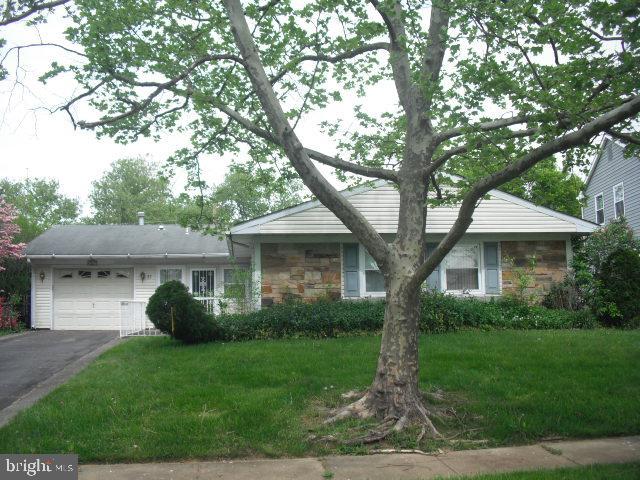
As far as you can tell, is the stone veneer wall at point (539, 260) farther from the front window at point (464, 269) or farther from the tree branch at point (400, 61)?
the tree branch at point (400, 61)

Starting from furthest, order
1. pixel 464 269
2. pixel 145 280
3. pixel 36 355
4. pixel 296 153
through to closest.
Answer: pixel 145 280, pixel 464 269, pixel 36 355, pixel 296 153

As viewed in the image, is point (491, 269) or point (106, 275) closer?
point (491, 269)

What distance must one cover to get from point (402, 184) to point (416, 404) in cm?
266

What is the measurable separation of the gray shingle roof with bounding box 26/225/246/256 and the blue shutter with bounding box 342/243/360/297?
470 centimetres

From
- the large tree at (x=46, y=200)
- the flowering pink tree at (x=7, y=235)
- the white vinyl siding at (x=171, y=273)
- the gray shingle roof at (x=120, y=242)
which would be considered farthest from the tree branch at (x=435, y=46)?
the large tree at (x=46, y=200)

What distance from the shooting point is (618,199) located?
23.3 m

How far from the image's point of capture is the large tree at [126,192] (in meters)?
45.6

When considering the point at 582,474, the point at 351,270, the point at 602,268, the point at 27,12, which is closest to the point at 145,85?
the point at 27,12

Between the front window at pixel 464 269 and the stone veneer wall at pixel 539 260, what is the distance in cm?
73

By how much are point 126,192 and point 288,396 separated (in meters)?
42.3

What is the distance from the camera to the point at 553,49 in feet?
21.6

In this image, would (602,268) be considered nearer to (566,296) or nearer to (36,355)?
(566,296)

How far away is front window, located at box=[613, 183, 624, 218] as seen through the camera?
2300cm

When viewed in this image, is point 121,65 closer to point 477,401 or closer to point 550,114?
point 550,114
